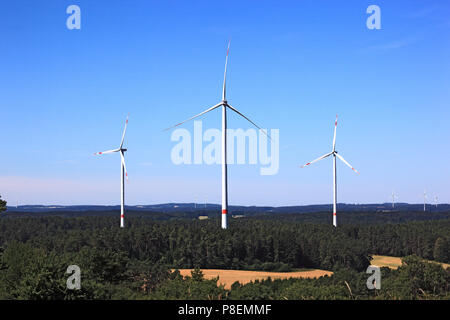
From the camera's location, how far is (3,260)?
7756 cm

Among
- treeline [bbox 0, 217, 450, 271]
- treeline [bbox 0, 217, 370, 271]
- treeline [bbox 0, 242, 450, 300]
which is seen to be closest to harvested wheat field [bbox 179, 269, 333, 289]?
treeline [bbox 0, 217, 450, 271]

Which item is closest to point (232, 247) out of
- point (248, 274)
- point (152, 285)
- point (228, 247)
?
point (228, 247)

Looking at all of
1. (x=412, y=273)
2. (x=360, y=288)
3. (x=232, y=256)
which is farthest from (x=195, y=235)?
(x=412, y=273)

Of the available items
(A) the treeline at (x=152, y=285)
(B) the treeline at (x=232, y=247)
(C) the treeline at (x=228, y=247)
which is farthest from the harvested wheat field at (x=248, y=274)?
(A) the treeline at (x=152, y=285)

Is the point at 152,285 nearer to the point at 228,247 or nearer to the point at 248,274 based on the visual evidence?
the point at 248,274

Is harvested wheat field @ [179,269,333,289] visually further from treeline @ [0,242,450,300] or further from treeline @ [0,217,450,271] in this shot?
treeline @ [0,242,450,300]

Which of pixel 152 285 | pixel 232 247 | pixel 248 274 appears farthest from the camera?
pixel 232 247

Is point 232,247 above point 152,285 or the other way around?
the other way around

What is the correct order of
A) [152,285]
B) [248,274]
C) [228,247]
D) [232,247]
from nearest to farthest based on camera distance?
1. [152,285]
2. [248,274]
3. [228,247]
4. [232,247]

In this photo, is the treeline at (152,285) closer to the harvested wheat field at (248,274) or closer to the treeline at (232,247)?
the harvested wheat field at (248,274)

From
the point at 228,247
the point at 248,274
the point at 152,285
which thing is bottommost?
the point at 248,274

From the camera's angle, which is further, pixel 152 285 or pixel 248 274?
pixel 248 274

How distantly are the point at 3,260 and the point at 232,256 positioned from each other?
10199cm
